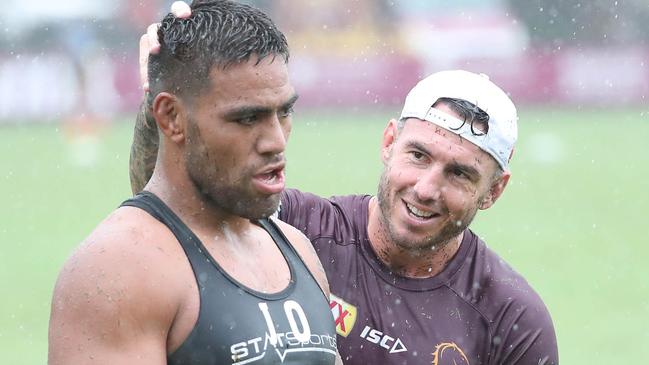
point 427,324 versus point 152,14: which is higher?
point 152,14

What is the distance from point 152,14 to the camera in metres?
29.5

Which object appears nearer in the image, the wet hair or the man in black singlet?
the man in black singlet

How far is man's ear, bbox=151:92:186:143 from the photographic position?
11.6ft

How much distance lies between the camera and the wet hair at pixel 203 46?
3512 mm

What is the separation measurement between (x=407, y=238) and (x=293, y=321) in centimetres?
127

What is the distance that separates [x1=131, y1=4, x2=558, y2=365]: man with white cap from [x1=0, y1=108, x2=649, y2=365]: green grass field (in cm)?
489

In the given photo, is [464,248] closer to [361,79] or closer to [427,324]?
[427,324]

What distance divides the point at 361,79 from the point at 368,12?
3.13m

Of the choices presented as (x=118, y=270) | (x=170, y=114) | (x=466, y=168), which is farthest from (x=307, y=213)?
(x=118, y=270)

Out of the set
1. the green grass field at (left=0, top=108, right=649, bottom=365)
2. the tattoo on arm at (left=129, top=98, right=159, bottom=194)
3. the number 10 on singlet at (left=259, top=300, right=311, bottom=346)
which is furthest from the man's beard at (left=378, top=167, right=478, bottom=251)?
the green grass field at (left=0, top=108, right=649, bottom=365)

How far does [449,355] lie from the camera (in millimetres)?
4777

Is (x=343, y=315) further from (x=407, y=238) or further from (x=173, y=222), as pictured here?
(x=173, y=222)

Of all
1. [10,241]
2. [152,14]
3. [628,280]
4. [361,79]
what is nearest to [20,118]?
[152,14]

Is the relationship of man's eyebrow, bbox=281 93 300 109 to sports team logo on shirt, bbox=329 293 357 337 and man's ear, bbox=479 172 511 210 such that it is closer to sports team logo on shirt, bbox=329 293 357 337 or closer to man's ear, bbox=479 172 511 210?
sports team logo on shirt, bbox=329 293 357 337
